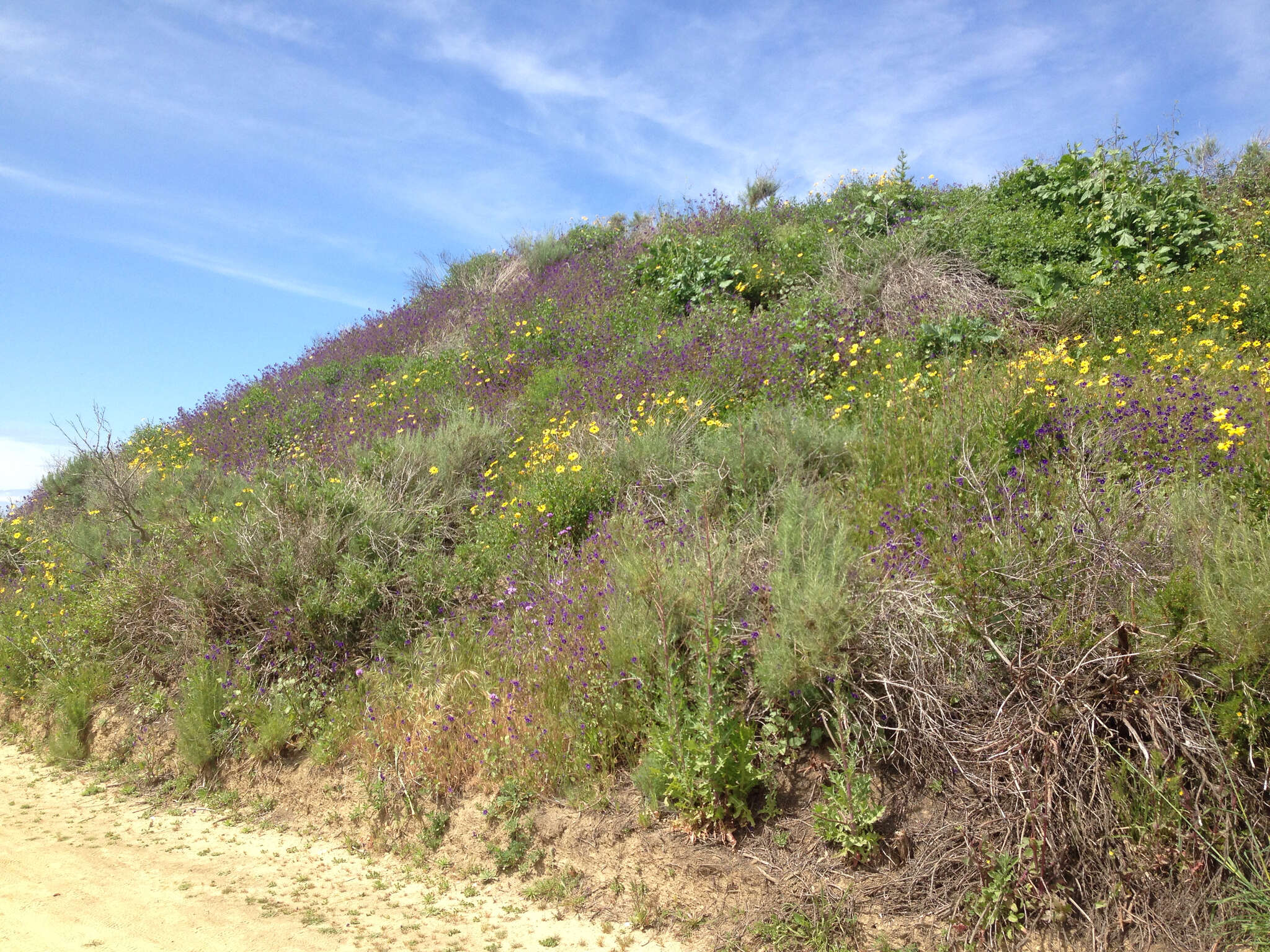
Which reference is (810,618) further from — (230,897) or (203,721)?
(203,721)

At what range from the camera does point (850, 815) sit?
373cm

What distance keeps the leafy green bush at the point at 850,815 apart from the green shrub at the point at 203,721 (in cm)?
487

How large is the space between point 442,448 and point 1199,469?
673 cm

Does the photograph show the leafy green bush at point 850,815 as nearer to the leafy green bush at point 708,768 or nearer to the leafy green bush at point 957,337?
the leafy green bush at point 708,768

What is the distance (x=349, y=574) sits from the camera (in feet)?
22.1

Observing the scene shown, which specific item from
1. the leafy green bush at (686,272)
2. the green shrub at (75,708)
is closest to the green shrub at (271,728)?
the green shrub at (75,708)

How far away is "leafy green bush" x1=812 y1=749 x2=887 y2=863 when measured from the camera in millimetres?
3695

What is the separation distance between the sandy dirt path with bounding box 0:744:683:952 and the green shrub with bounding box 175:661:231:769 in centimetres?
49

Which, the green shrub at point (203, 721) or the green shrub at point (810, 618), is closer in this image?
the green shrub at point (810, 618)

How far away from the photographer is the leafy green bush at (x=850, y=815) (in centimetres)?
370

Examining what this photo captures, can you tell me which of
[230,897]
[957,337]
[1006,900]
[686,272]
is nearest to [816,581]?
[1006,900]

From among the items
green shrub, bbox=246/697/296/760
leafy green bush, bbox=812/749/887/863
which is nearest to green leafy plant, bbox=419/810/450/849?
green shrub, bbox=246/697/296/760

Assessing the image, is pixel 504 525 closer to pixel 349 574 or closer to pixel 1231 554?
pixel 349 574

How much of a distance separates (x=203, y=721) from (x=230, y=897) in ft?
7.05
